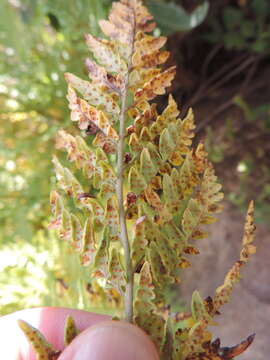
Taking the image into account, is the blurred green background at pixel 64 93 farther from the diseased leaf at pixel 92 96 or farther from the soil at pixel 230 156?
the diseased leaf at pixel 92 96

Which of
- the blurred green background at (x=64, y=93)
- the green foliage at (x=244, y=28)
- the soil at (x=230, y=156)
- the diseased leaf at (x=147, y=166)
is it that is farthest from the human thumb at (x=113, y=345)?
the green foliage at (x=244, y=28)

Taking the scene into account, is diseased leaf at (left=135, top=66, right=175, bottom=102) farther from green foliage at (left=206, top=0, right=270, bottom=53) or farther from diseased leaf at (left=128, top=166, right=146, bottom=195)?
green foliage at (left=206, top=0, right=270, bottom=53)

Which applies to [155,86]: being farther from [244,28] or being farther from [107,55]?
[244,28]

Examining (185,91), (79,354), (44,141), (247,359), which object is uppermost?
(185,91)

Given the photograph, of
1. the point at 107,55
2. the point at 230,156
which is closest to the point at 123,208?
→ the point at 107,55

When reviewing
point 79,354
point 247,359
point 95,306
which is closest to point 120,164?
point 79,354

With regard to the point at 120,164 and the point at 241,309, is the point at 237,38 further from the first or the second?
the point at 120,164

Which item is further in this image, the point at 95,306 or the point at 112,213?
the point at 95,306
